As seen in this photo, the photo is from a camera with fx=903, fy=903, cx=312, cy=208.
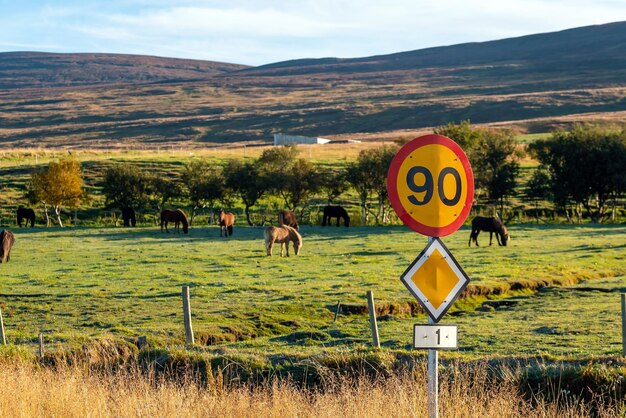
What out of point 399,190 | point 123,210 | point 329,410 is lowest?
point 123,210

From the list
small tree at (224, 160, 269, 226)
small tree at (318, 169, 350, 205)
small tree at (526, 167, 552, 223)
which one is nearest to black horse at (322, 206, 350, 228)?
small tree at (318, 169, 350, 205)

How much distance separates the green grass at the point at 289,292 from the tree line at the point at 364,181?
1659 centimetres

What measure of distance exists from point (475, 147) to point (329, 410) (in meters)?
59.8

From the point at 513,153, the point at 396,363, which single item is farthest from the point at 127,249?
the point at 513,153

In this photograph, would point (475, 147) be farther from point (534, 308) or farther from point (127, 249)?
point (534, 308)

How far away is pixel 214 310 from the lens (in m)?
23.9

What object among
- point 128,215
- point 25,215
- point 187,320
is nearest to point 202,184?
point 128,215

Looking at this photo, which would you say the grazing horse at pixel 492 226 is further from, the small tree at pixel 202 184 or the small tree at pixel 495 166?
the small tree at pixel 202 184

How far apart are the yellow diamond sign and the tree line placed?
5271 centimetres

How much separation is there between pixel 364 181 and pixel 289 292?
37.5 meters

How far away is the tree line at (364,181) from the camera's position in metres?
62.9

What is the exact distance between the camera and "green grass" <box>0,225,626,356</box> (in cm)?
2012

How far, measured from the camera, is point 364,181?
6397 centimetres

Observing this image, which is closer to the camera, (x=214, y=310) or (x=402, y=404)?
(x=402, y=404)
